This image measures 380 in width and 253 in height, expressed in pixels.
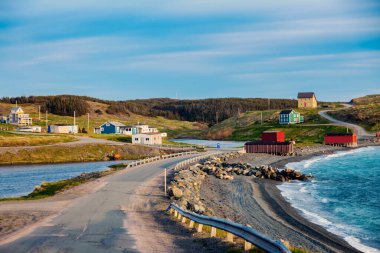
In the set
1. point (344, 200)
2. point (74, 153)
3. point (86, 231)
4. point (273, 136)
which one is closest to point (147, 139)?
point (74, 153)

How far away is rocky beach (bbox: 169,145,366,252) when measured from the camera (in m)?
26.7

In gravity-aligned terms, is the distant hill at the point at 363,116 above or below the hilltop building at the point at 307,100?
below

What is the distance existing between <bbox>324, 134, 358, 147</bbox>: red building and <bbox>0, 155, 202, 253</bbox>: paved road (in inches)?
3644

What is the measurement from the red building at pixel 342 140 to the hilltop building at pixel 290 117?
36.3m

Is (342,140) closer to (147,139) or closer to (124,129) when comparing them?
(147,139)

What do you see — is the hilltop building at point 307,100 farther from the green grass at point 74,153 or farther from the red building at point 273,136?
the green grass at point 74,153

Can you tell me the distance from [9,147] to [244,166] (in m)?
45.9

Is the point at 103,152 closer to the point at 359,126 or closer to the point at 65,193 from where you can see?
the point at 65,193

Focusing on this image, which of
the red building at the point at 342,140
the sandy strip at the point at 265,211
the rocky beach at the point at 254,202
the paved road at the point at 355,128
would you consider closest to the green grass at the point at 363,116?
the paved road at the point at 355,128

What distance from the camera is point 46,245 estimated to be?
18.0 meters

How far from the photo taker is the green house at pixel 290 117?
156250 mm

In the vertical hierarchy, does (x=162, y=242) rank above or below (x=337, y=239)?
above

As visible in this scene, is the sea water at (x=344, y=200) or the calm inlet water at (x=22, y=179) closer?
the sea water at (x=344, y=200)

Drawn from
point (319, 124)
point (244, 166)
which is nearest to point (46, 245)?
point (244, 166)
